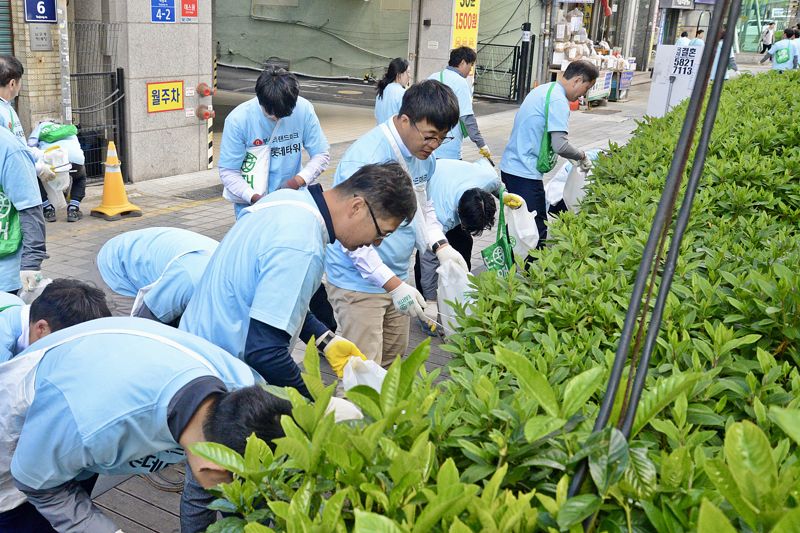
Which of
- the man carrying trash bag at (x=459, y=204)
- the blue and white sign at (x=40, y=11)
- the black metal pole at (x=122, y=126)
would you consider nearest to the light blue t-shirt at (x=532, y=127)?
the man carrying trash bag at (x=459, y=204)

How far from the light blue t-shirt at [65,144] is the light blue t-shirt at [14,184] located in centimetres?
350

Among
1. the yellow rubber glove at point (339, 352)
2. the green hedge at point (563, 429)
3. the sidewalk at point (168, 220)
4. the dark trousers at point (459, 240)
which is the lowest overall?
the sidewalk at point (168, 220)

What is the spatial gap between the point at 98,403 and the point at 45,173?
534cm

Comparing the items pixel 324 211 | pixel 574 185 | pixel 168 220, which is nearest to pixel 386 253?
pixel 324 211

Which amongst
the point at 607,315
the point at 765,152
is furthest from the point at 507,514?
the point at 765,152

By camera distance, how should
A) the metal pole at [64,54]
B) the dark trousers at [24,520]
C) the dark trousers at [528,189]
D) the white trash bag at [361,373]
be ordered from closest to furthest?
1. the dark trousers at [24,520]
2. the white trash bag at [361,373]
3. the dark trousers at [528,189]
4. the metal pole at [64,54]

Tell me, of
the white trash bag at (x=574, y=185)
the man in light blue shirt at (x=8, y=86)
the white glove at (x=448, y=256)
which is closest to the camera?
the white glove at (x=448, y=256)

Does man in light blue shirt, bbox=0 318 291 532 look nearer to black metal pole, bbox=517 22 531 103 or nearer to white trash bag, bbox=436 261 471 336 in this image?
white trash bag, bbox=436 261 471 336

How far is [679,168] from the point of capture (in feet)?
4.05

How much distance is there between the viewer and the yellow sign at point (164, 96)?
371 inches

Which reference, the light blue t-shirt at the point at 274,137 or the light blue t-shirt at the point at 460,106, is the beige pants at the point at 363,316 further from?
the light blue t-shirt at the point at 460,106

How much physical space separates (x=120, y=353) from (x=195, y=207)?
6695 millimetres

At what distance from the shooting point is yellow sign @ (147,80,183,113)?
9.43m

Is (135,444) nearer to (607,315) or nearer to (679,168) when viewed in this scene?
(607,315)
